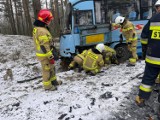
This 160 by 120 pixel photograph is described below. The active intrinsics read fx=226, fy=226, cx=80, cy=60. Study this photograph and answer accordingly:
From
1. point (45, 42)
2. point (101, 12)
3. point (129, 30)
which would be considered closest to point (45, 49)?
point (45, 42)

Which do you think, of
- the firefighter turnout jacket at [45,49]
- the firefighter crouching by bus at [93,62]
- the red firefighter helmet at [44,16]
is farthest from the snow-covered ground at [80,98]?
the red firefighter helmet at [44,16]

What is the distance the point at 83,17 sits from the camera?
8.95 m

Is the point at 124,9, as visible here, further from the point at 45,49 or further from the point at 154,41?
the point at 154,41

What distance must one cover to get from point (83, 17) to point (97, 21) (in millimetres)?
591

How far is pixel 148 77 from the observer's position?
4.54 metres

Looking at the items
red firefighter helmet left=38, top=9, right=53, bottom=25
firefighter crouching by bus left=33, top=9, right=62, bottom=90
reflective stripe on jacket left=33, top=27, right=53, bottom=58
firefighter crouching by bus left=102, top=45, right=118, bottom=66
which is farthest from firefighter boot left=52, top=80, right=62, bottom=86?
firefighter crouching by bus left=102, top=45, right=118, bottom=66

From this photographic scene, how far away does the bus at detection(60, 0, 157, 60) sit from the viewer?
8883 millimetres

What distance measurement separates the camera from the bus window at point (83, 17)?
8.90 meters

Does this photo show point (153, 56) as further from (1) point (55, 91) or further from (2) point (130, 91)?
(1) point (55, 91)

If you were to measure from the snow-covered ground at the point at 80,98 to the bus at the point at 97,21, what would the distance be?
1660 millimetres

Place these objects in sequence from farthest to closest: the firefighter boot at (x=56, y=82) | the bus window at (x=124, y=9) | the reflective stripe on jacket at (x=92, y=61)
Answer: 1. the bus window at (x=124, y=9)
2. the reflective stripe on jacket at (x=92, y=61)
3. the firefighter boot at (x=56, y=82)

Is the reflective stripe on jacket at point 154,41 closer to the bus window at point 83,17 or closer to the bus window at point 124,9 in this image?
the bus window at point 83,17

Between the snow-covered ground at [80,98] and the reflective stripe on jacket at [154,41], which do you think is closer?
the reflective stripe on jacket at [154,41]

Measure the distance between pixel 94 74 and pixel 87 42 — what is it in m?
2.23
